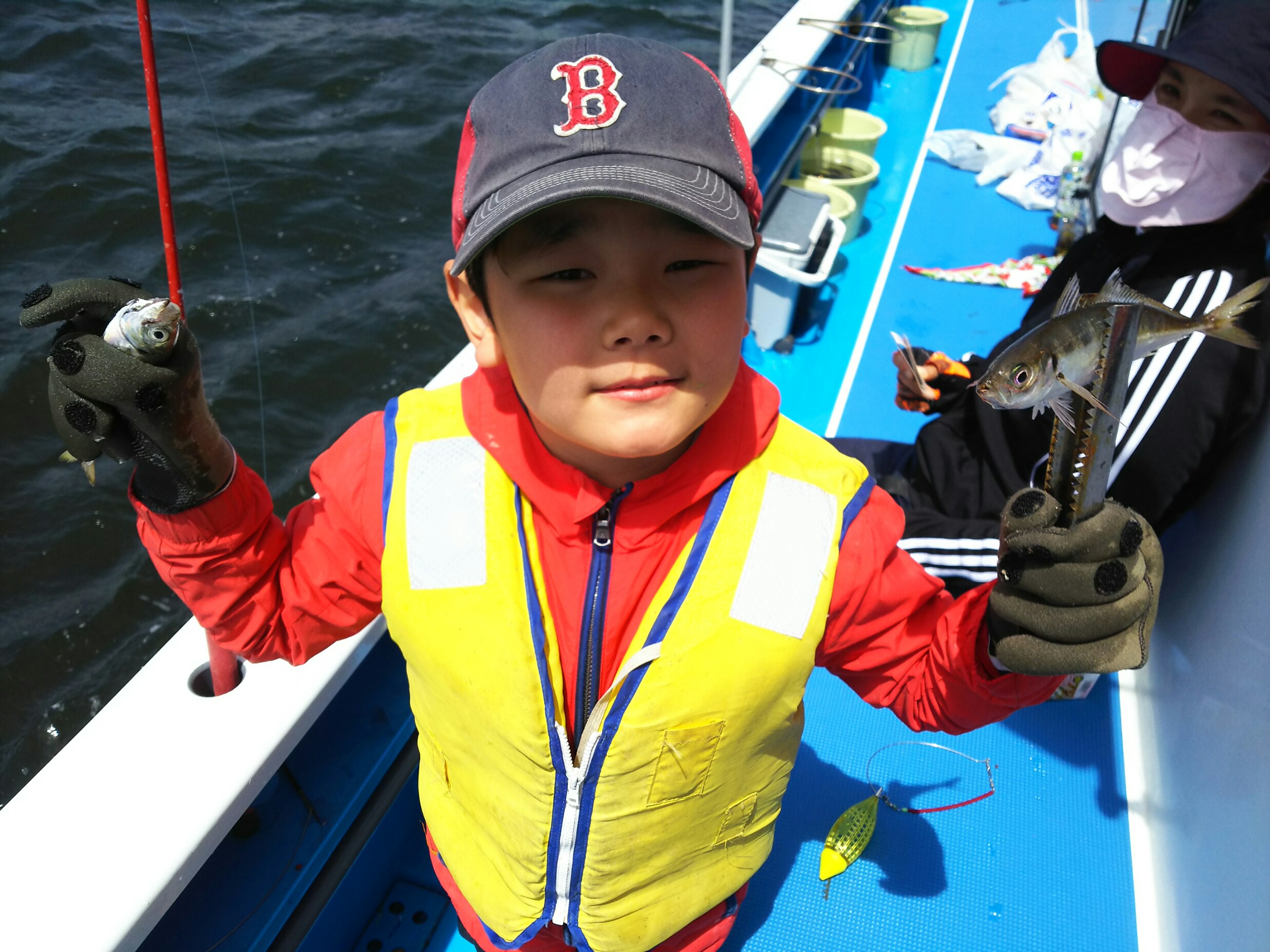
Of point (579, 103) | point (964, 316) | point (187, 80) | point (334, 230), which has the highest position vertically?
point (579, 103)

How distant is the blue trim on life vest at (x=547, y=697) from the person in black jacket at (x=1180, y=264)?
4.10 ft

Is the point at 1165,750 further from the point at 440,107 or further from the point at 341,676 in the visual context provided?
the point at 440,107

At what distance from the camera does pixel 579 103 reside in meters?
1.28

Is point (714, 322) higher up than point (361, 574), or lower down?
higher up

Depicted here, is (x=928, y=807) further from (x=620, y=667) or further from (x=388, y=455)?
(x=388, y=455)

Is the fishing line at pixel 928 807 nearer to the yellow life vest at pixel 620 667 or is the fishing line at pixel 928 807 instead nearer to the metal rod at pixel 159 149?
the yellow life vest at pixel 620 667

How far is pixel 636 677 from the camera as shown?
1476 mm

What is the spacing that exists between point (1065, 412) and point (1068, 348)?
12cm

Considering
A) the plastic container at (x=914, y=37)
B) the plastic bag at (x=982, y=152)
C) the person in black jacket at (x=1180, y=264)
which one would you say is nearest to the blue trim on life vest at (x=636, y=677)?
the person in black jacket at (x=1180, y=264)

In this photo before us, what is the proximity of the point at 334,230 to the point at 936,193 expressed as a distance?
177 inches

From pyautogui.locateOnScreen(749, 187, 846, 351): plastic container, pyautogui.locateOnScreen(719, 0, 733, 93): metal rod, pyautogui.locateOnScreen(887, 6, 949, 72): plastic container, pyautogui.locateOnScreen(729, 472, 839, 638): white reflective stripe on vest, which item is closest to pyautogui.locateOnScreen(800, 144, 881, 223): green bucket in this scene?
pyautogui.locateOnScreen(749, 187, 846, 351): plastic container

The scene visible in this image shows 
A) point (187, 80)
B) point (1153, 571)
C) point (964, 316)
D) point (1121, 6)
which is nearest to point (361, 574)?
point (1153, 571)

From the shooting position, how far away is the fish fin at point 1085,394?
1099 millimetres

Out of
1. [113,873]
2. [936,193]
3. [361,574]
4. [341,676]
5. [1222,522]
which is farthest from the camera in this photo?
[936,193]
